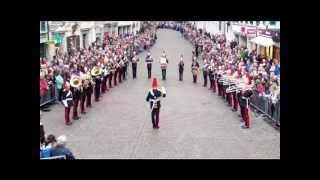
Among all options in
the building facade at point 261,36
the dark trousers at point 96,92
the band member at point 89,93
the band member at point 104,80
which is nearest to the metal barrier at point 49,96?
the band member at point 89,93

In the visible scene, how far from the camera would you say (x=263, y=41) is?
21234 mm

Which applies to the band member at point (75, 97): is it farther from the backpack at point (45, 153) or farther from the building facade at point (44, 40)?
the building facade at point (44, 40)

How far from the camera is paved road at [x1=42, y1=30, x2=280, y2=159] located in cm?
1196

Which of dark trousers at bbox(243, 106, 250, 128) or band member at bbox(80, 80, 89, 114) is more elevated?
band member at bbox(80, 80, 89, 114)

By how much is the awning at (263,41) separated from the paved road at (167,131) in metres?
2.75

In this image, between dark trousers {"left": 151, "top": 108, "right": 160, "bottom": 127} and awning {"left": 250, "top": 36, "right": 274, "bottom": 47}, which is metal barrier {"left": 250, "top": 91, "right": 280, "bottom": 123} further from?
awning {"left": 250, "top": 36, "right": 274, "bottom": 47}

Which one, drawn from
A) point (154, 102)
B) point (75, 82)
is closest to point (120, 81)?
point (75, 82)

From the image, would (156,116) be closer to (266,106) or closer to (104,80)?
(266,106)

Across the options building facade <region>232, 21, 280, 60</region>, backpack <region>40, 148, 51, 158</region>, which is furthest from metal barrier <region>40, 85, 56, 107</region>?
backpack <region>40, 148, 51, 158</region>

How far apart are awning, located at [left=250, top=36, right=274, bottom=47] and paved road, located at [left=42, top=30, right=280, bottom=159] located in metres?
2.75

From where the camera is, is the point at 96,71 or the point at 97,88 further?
the point at 96,71

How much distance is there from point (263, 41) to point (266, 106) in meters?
6.58
